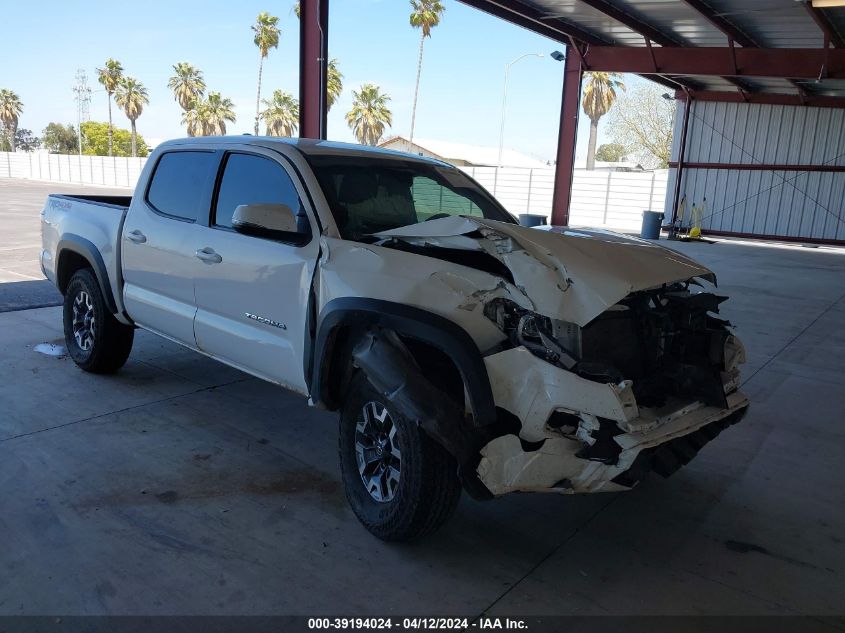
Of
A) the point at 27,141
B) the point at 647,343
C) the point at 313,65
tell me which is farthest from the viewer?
the point at 27,141

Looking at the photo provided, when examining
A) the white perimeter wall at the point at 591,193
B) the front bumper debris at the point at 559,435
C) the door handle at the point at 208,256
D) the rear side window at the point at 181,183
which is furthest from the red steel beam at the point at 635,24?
the front bumper debris at the point at 559,435

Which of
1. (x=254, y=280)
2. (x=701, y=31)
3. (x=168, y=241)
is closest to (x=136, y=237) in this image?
(x=168, y=241)

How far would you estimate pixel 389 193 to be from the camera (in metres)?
4.15

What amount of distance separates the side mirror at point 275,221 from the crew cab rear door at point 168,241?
91 cm

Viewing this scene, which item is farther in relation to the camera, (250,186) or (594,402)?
(250,186)

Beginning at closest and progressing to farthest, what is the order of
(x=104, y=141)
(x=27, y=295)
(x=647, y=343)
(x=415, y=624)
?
(x=415, y=624) → (x=647, y=343) → (x=27, y=295) → (x=104, y=141)

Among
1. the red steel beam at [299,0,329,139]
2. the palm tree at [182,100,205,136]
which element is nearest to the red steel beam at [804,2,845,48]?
the red steel beam at [299,0,329,139]

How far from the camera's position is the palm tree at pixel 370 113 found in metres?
54.2

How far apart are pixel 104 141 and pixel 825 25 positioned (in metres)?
83.1

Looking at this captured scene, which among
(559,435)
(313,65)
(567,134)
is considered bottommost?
(559,435)

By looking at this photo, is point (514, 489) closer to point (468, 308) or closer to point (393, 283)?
point (468, 308)

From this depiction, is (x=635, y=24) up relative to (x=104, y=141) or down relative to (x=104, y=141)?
up

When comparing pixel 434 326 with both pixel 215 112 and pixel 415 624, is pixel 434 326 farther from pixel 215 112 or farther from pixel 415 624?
pixel 215 112

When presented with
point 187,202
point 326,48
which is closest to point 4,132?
point 326,48
